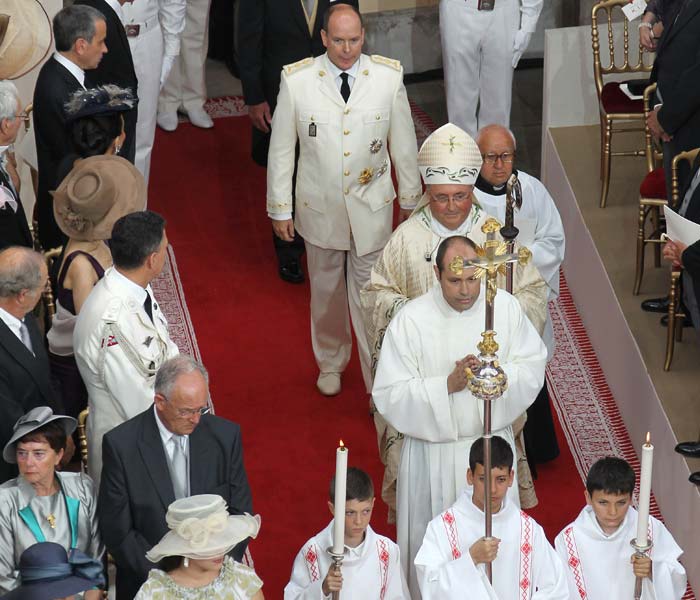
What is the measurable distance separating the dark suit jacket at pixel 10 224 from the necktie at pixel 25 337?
3.11 ft

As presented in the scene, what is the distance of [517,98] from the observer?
1156cm

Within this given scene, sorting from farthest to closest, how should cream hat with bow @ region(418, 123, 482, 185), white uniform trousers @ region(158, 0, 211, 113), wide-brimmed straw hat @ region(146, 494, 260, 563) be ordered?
white uniform trousers @ region(158, 0, 211, 113) → cream hat with bow @ region(418, 123, 482, 185) → wide-brimmed straw hat @ region(146, 494, 260, 563)

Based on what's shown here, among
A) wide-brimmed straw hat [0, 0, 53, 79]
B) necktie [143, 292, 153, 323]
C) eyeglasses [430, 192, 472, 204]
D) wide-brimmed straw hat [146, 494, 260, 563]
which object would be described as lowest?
wide-brimmed straw hat [146, 494, 260, 563]

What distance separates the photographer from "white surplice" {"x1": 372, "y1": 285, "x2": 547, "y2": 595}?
20.2ft

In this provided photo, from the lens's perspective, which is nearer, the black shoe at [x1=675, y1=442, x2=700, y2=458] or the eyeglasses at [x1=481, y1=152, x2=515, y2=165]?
the black shoe at [x1=675, y1=442, x2=700, y2=458]

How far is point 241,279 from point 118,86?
5.07 feet

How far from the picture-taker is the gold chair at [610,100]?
9102 millimetres

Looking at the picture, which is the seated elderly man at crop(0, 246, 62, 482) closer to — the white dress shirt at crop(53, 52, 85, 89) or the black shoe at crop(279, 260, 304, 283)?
the white dress shirt at crop(53, 52, 85, 89)

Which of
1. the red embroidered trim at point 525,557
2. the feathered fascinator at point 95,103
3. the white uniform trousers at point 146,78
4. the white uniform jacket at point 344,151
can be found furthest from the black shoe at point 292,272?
the red embroidered trim at point 525,557

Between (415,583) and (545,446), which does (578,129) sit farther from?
(415,583)

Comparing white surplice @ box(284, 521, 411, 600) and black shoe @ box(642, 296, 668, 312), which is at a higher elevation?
black shoe @ box(642, 296, 668, 312)

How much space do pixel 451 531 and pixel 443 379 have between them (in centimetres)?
60

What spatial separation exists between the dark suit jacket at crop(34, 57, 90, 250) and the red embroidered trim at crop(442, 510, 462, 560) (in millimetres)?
2616

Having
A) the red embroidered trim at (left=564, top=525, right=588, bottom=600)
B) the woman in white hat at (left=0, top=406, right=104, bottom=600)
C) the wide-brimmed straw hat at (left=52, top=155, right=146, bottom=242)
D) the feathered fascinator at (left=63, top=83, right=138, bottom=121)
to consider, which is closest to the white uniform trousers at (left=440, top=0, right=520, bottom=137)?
the feathered fascinator at (left=63, top=83, right=138, bottom=121)
